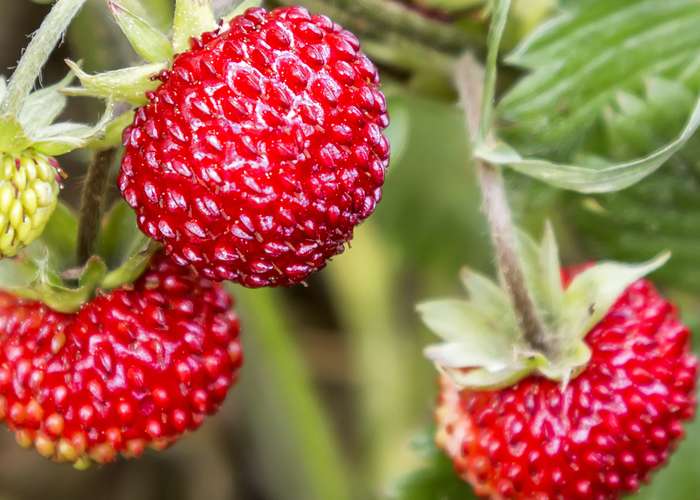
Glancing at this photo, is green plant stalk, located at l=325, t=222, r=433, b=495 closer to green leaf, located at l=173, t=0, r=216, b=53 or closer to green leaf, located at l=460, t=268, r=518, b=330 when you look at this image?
green leaf, located at l=460, t=268, r=518, b=330

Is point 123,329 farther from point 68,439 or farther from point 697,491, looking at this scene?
point 697,491

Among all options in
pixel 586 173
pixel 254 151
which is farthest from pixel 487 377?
pixel 254 151

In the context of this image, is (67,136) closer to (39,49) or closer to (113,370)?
(39,49)

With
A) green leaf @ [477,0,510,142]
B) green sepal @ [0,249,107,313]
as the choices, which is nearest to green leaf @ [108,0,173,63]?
green sepal @ [0,249,107,313]

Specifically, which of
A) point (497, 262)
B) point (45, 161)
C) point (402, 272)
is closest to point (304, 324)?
point (402, 272)

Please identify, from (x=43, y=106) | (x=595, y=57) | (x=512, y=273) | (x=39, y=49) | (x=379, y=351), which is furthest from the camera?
(x=379, y=351)

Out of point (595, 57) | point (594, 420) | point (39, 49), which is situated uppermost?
point (39, 49)
